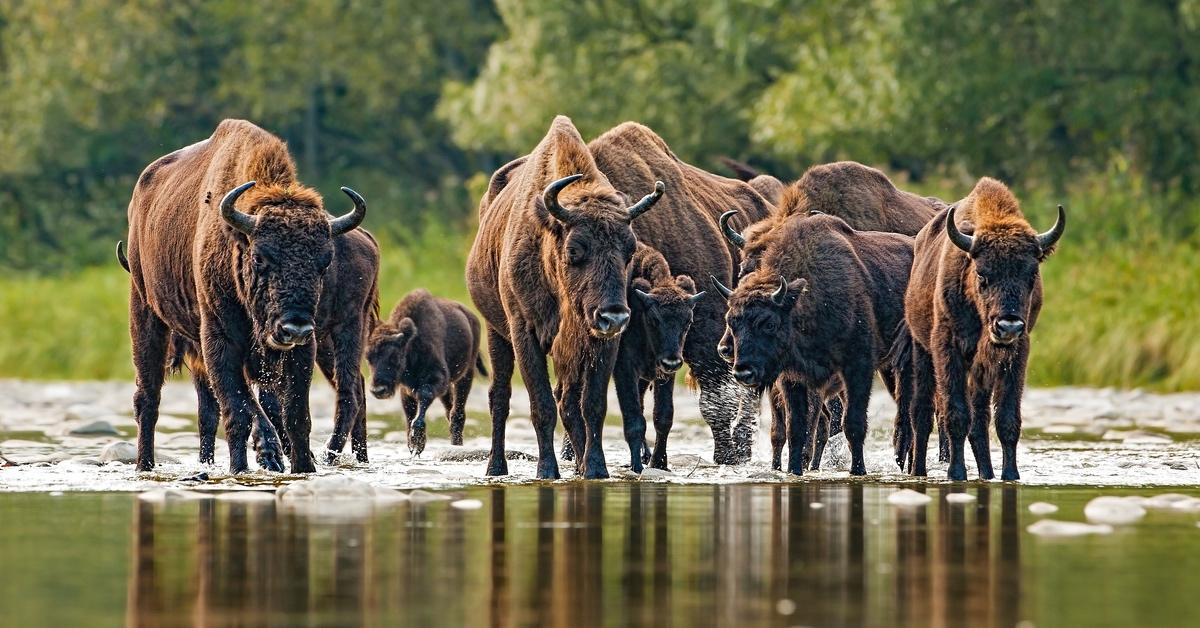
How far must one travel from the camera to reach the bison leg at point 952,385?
12.8 m

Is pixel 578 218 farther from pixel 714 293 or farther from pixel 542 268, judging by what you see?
pixel 714 293

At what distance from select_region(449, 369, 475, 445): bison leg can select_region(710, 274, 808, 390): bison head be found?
5457mm

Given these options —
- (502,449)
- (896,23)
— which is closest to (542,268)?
(502,449)

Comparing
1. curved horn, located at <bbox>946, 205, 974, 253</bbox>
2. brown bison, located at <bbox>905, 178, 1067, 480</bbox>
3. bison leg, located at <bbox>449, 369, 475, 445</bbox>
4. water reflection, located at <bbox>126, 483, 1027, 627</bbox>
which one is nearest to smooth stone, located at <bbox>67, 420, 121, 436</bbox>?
bison leg, located at <bbox>449, 369, 475, 445</bbox>

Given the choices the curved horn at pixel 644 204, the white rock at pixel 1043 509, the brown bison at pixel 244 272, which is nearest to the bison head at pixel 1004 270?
the white rock at pixel 1043 509

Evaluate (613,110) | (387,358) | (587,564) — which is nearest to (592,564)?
(587,564)

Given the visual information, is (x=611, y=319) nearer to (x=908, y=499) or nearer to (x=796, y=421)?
(x=796, y=421)

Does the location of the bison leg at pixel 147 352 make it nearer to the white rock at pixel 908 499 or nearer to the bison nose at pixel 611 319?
the bison nose at pixel 611 319

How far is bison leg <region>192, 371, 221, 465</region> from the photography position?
15.0 m

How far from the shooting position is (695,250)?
14.9m

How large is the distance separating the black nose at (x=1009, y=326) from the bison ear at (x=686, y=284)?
251 centimetres

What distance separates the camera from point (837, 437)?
55.0ft

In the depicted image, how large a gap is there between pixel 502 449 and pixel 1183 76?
1912 cm

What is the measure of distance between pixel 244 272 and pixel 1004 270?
14.8 feet
